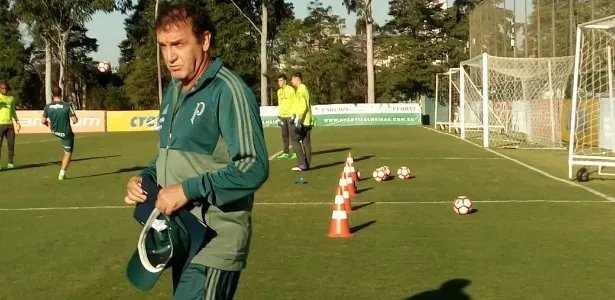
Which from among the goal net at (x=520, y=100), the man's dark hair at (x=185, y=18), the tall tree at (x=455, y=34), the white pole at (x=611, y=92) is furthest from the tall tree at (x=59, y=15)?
the man's dark hair at (x=185, y=18)

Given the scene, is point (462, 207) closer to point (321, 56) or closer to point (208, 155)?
point (208, 155)

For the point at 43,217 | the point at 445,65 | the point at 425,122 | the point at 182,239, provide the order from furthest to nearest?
the point at 445,65, the point at 425,122, the point at 43,217, the point at 182,239

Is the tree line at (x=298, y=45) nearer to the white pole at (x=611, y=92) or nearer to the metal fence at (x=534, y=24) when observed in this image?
the metal fence at (x=534, y=24)

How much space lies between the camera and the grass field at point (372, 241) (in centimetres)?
669

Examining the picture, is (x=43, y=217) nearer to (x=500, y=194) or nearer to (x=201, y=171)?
(x=500, y=194)

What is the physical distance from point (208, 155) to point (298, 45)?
66324 millimetres

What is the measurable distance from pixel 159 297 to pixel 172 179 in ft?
10.5

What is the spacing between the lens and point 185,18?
3.37 m

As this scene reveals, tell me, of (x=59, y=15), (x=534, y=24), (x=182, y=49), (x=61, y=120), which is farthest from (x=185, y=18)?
(x=59, y=15)

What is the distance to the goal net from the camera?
2498cm

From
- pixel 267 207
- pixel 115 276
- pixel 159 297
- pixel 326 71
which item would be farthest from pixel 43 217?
pixel 326 71

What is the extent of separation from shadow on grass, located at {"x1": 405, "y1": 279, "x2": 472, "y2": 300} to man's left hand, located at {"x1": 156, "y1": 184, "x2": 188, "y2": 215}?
342 centimetres

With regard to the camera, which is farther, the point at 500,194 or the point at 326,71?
the point at 326,71

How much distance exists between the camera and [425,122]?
5241 cm
